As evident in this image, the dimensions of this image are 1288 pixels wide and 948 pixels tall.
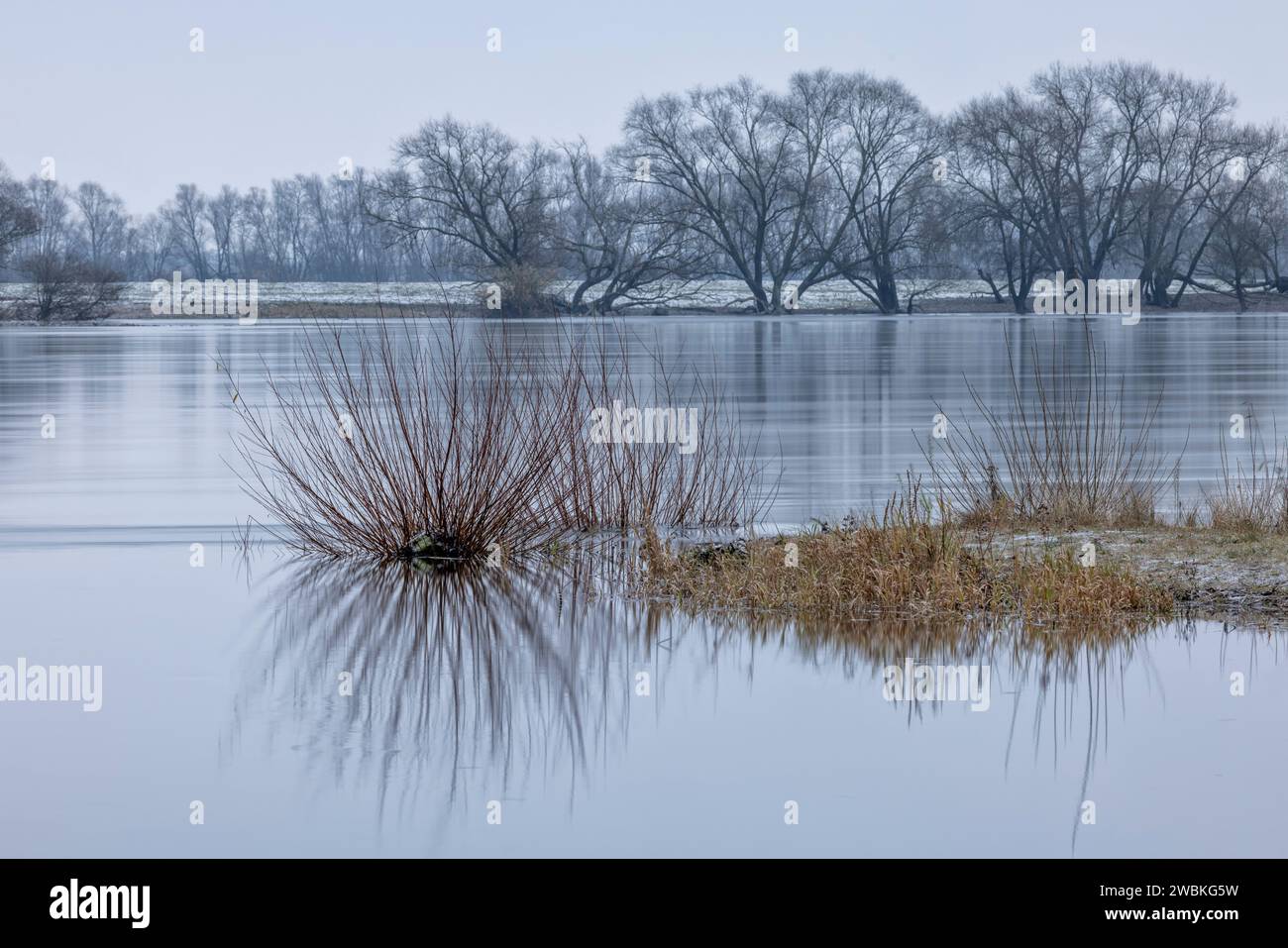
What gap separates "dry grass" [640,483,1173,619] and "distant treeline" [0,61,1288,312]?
6982 cm

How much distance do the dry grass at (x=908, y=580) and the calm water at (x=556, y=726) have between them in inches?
14.5

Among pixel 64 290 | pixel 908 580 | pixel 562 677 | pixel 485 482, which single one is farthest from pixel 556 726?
pixel 64 290

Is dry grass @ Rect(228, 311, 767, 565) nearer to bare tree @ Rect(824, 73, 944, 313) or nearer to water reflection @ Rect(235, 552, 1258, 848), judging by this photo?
water reflection @ Rect(235, 552, 1258, 848)

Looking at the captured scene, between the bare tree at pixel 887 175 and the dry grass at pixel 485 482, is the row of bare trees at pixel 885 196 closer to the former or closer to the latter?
the bare tree at pixel 887 175

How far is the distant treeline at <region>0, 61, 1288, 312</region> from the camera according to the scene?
8488 centimetres

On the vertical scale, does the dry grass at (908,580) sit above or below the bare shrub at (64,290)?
below

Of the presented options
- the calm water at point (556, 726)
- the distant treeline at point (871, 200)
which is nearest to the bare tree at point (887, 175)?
the distant treeline at point (871, 200)

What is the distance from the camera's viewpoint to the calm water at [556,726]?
7043 millimetres

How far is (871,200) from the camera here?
93.8m

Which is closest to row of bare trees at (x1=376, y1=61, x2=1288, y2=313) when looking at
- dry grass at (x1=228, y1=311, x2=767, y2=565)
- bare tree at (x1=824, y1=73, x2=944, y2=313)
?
bare tree at (x1=824, y1=73, x2=944, y2=313)

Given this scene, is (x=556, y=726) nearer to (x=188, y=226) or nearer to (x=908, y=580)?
(x=908, y=580)

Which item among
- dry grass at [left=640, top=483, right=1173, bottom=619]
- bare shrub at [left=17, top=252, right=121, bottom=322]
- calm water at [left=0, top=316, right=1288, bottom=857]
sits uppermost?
bare shrub at [left=17, top=252, right=121, bottom=322]

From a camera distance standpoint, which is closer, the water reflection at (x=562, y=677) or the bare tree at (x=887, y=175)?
the water reflection at (x=562, y=677)
